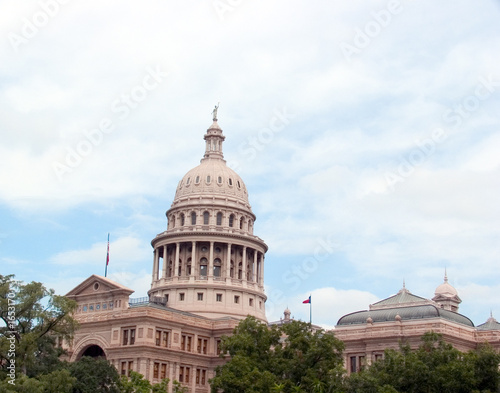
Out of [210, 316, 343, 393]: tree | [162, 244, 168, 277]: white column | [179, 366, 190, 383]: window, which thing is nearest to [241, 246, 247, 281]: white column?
[162, 244, 168, 277]: white column

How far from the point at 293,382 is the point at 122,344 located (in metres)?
34.6

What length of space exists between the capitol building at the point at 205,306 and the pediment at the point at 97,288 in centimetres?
14

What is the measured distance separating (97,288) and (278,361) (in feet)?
130

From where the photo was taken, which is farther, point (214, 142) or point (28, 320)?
point (214, 142)

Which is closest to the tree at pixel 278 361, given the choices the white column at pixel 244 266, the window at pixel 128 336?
the window at pixel 128 336

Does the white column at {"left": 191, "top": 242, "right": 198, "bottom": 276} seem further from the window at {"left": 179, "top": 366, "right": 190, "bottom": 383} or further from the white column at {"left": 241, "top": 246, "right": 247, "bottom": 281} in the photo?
the window at {"left": 179, "top": 366, "right": 190, "bottom": 383}

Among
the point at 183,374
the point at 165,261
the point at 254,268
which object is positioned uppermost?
the point at 165,261

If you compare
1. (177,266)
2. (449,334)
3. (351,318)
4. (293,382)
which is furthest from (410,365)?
(177,266)

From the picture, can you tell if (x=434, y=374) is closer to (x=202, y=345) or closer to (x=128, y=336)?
(x=128, y=336)

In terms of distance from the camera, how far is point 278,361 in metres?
91.7

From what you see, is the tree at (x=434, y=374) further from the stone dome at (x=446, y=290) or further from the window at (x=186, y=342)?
the stone dome at (x=446, y=290)

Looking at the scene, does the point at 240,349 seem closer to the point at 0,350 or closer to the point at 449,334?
the point at 0,350

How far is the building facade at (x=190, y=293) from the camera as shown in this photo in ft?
381

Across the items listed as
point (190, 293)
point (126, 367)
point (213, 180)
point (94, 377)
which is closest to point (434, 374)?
point (94, 377)
